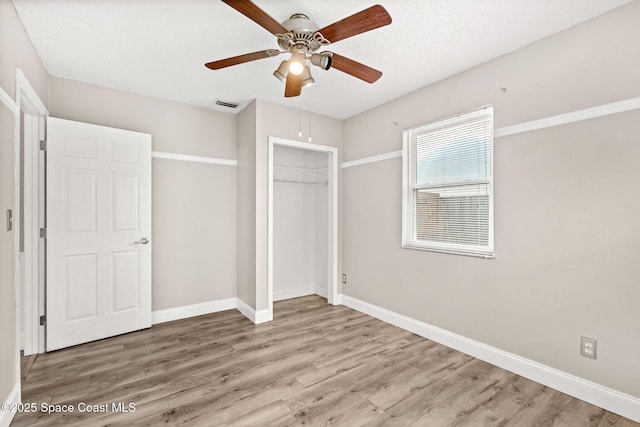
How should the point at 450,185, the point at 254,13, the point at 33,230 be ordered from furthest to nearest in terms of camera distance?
the point at 450,185, the point at 33,230, the point at 254,13

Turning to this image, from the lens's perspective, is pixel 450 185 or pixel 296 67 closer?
pixel 296 67

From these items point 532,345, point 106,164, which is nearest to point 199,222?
point 106,164

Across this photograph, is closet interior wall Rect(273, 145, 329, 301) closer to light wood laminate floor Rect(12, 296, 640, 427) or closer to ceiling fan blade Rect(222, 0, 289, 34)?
light wood laminate floor Rect(12, 296, 640, 427)

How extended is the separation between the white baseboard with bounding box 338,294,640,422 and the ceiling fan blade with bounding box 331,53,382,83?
252cm

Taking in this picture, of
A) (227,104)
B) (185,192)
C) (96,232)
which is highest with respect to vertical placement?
(227,104)

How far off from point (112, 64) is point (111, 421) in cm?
293

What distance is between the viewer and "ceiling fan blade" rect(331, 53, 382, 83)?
2111mm

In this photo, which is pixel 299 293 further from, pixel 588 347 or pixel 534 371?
pixel 588 347

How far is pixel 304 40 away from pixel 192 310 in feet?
11.1

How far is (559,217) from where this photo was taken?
7.44 ft

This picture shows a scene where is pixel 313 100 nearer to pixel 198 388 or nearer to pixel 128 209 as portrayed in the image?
pixel 128 209

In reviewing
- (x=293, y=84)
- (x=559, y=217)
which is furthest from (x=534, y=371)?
(x=293, y=84)

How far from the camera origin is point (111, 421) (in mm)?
1899

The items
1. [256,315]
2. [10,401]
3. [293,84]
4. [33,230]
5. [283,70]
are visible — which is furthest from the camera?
[256,315]
